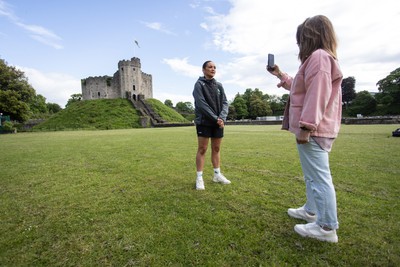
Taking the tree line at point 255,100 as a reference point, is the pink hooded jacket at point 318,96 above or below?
below

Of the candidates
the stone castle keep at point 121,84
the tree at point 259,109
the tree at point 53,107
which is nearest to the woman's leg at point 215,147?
the stone castle keep at point 121,84

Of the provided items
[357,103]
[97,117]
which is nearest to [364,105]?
[357,103]

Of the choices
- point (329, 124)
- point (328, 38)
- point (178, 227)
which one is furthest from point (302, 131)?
point (178, 227)

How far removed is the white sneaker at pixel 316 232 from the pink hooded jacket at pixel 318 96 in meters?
0.96

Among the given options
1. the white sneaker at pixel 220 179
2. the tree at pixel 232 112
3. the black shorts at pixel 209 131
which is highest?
the tree at pixel 232 112

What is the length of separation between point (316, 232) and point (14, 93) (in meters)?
43.0

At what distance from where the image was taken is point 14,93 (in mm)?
33000

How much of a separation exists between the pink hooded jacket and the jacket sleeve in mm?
1600

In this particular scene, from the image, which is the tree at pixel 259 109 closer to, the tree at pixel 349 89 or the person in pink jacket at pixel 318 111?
the tree at pixel 349 89

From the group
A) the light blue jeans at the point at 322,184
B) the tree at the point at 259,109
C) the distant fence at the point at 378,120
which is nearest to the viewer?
the light blue jeans at the point at 322,184

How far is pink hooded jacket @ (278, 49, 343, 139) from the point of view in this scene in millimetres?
2051

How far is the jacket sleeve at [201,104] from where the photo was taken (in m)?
3.72

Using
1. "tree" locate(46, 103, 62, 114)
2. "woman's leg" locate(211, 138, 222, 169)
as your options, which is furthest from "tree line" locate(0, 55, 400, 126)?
"woman's leg" locate(211, 138, 222, 169)

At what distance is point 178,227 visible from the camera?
250 centimetres
